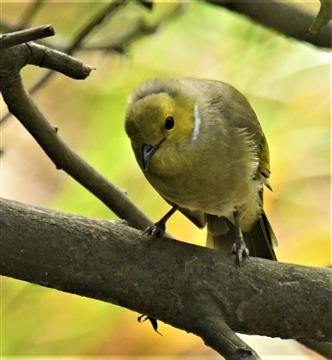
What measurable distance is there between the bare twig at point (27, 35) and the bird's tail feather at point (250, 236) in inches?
35.0

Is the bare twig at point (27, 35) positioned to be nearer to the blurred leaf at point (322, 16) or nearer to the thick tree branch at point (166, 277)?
the thick tree branch at point (166, 277)

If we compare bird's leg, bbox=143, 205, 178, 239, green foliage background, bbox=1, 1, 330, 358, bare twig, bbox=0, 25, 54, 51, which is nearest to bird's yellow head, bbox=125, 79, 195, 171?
bird's leg, bbox=143, 205, 178, 239

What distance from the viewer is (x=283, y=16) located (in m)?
1.90

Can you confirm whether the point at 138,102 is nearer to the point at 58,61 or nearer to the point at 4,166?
the point at 58,61

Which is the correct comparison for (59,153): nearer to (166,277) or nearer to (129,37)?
(166,277)

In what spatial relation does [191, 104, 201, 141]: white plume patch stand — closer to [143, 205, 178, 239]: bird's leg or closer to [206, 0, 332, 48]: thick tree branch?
[143, 205, 178, 239]: bird's leg

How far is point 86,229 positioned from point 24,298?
964mm

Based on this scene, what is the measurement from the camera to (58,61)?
1278 mm

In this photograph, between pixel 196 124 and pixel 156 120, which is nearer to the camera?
pixel 156 120

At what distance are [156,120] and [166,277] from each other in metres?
0.32

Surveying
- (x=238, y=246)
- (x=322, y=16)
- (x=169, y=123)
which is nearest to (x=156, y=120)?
(x=169, y=123)

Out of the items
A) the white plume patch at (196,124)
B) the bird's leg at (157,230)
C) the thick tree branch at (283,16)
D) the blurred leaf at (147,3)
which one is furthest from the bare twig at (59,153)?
the thick tree branch at (283,16)

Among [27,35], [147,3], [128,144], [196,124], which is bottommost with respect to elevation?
[128,144]

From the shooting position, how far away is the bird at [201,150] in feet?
5.17
